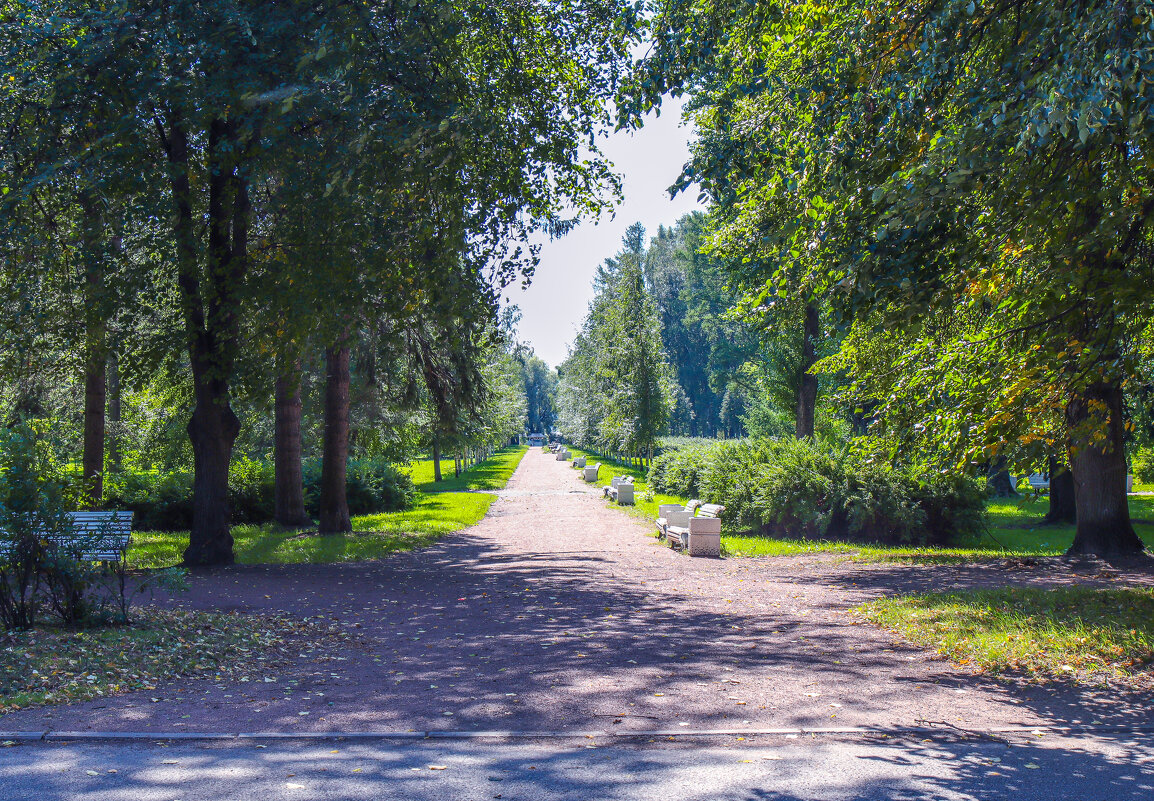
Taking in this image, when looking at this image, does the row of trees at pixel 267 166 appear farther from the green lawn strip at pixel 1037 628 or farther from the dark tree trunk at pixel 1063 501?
the dark tree trunk at pixel 1063 501

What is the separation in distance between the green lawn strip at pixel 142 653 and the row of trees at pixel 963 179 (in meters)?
5.20

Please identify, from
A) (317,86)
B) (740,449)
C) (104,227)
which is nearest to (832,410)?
(740,449)

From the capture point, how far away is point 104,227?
1144cm

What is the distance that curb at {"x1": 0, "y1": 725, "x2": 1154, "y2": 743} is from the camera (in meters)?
4.89

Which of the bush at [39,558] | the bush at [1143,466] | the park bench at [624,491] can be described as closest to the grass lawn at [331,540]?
the park bench at [624,491]

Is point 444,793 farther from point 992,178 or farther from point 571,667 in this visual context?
point 992,178

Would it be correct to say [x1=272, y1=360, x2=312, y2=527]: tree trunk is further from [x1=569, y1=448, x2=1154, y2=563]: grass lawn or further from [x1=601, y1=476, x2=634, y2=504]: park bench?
[x1=601, y1=476, x2=634, y2=504]: park bench

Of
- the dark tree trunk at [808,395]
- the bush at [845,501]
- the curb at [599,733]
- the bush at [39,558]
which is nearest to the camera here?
the curb at [599,733]

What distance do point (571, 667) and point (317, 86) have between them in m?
7.31

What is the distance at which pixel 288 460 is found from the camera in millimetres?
17812

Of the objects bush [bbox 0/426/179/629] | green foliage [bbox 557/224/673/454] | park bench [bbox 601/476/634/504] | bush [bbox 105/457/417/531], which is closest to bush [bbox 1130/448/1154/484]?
green foliage [bbox 557/224/673/454]

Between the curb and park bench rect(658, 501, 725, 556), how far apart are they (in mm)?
8982

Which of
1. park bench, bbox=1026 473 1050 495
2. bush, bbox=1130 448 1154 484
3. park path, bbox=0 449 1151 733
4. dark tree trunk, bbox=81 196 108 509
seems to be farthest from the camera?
bush, bbox=1130 448 1154 484

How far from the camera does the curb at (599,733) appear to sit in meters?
4.89
